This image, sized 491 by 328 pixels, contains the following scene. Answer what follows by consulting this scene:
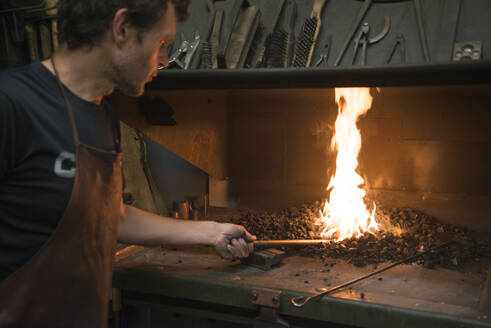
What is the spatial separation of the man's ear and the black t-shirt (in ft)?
0.68

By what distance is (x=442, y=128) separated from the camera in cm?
261

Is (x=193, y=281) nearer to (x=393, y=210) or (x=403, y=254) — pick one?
(x=403, y=254)

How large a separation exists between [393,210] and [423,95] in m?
0.67

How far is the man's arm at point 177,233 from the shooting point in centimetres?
168

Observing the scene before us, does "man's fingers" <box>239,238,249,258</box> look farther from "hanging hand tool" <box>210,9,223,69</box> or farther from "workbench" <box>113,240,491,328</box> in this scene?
"hanging hand tool" <box>210,9,223,69</box>

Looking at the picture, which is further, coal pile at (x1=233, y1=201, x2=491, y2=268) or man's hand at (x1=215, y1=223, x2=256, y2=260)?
coal pile at (x1=233, y1=201, x2=491, y2=268)

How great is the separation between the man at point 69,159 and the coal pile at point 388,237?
3.42 feet

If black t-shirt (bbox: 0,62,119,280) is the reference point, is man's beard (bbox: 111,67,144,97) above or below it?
above

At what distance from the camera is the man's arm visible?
168cm

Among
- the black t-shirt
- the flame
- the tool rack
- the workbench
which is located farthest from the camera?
the flame

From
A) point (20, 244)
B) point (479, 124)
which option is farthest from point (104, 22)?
point (479, 124)

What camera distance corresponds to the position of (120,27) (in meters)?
1.29

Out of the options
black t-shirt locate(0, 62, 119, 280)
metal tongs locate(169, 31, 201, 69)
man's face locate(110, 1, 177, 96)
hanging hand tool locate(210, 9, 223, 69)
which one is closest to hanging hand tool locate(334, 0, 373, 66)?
hanging hand tool locate(210, 9, 223, 69)

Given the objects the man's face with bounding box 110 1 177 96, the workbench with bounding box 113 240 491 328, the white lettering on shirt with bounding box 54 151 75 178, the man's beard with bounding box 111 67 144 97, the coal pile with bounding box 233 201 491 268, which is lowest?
the workbench with bounding box 113 240 491 328
